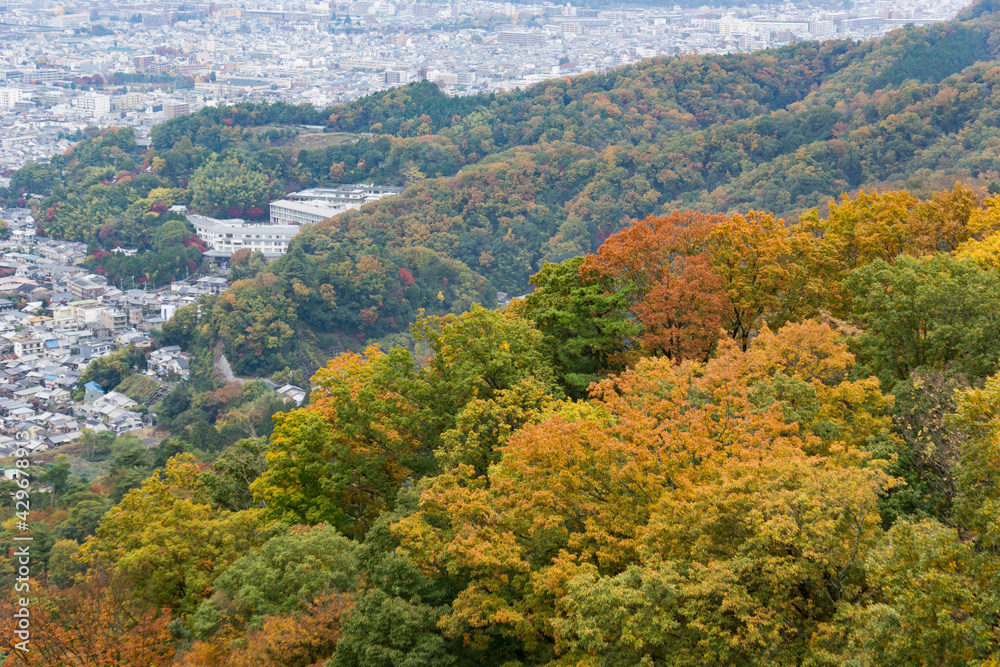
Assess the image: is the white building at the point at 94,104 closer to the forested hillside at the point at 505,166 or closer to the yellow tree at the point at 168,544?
the forested hillside at the point at 505,166

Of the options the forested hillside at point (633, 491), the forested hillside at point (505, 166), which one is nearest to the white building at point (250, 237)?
the forested hillside at point (505, 166)

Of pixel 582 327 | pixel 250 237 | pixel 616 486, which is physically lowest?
pixel 250 237

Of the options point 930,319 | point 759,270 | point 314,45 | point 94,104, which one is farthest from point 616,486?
point 314,45

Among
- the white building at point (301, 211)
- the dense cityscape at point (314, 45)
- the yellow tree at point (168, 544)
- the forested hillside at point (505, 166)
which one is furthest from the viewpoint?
the dense cityscape at point (314, 45)

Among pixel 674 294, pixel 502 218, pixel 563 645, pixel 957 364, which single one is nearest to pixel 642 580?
Answer: pixel 563 645

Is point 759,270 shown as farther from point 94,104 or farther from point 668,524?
point 94,104

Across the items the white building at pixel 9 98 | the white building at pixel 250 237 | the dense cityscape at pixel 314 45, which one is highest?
the dense cityscape at pixel 314 45
